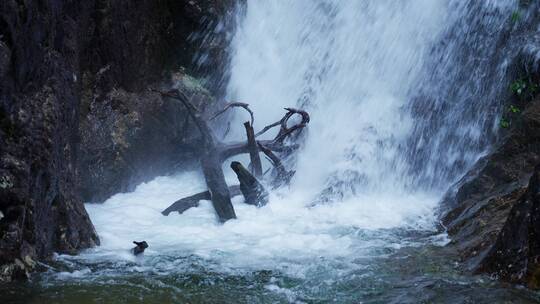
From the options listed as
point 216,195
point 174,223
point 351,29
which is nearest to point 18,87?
point 174,223

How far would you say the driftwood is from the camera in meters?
8.22

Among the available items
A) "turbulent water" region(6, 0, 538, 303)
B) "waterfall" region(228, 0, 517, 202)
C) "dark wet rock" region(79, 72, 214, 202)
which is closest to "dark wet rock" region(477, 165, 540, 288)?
"turbulent water" region(6, 0, 538, 303)

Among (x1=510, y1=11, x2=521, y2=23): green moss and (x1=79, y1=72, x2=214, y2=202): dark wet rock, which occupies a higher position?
(x1=510, y1=11, x2=521, y2=23): green moss

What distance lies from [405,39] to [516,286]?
8.57 m

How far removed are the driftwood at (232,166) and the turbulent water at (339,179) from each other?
0.22m

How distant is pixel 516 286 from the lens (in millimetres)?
4195

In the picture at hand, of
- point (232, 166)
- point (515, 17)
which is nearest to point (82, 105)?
point (232, 166)

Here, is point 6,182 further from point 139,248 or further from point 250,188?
point 250,188

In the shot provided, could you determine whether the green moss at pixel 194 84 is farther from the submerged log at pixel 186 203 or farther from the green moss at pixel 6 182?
the green moss at pixel 6 182

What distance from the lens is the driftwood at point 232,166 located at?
822 cm

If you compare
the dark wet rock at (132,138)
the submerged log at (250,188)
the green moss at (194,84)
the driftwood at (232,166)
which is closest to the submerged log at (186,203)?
the driftwood at (232,166)

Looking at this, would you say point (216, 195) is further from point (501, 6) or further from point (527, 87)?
point (501, 6)

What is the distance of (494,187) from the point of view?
7.65m

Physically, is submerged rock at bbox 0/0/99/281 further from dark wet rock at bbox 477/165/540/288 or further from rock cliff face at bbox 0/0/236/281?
dark wet rock at bbox 477/165/540/288
